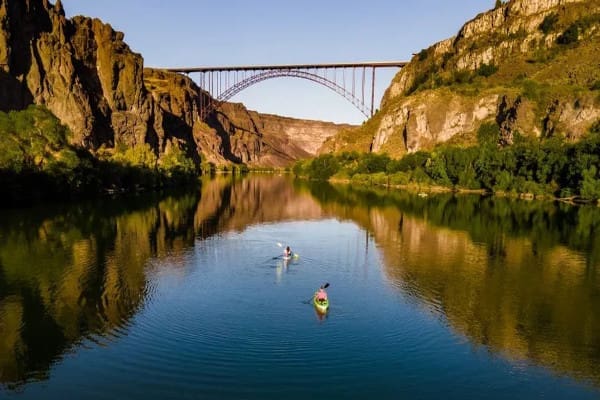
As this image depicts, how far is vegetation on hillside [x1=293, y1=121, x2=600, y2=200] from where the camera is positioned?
76.0 meters

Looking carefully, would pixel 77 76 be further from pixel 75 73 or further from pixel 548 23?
pixel 548 23

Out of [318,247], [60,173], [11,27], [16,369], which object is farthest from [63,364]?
[11,27]

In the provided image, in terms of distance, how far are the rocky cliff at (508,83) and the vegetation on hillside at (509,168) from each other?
6016 millimetres

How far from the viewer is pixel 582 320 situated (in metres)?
21.4

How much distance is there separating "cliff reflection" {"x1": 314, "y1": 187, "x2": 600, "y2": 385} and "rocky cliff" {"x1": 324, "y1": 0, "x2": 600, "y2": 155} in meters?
55.4

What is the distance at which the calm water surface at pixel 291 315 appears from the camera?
15.4 metres

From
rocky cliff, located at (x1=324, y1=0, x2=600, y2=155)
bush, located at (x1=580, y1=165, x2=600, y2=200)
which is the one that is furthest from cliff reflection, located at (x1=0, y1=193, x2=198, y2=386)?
rocky cliff, located at (x1=324, y1=0, x2=600, y2=155)

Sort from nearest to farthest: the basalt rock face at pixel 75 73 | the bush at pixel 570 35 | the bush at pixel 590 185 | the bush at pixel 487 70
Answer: the bush at pixel 590 185, the basalt rock face at pixel 75 73, the bush at pixel 570 35, the bush at pixel 487 70

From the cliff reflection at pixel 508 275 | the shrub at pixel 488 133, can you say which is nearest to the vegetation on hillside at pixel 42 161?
the cliff reflection at pixel 508 275

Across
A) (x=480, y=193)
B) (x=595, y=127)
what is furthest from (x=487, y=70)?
(x=480, y=193)

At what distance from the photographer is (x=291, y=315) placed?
21.1 m

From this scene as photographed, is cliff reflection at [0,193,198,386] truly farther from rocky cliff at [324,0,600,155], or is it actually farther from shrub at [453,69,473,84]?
shrub at [453,69,473,84]

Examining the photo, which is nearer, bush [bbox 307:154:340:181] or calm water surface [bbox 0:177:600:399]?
calm water surface [bbox 0:177:600:399]

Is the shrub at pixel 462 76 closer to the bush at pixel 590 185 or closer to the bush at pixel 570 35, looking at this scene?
the bush at pixel 570 35
